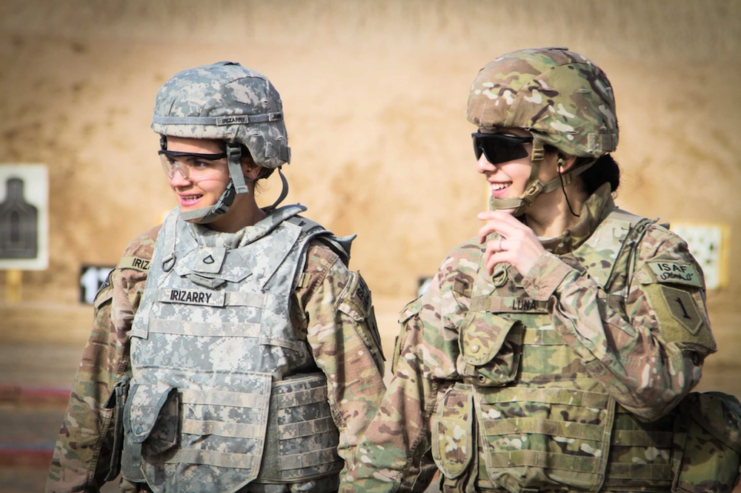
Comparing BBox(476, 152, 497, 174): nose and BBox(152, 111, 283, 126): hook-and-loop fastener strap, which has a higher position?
BBox(152, 111, 283, 126): hook-and-loop fastener strap

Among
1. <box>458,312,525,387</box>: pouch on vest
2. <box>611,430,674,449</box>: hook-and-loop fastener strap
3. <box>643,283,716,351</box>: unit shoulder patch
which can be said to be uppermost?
<box>643,283,716,351</box>: unit shoulder patch

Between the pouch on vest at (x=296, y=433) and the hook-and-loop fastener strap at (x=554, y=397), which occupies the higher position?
the hook-and-loop fastener strap at (x=554, y=397)

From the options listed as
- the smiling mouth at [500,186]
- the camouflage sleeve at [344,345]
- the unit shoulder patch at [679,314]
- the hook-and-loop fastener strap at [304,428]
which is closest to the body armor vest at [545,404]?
the unit shoulder patch at [679,314]

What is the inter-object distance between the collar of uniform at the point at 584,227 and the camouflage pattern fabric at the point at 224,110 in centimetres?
101

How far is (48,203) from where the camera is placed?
10109 mm

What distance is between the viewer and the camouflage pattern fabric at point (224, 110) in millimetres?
2826

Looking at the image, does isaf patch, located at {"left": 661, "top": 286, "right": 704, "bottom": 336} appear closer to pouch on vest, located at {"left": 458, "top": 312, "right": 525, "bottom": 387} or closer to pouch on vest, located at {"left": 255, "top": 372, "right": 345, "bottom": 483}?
pouch on vest, located at {"left": 458, "top": 312, "right": 525, "bottom": 387}

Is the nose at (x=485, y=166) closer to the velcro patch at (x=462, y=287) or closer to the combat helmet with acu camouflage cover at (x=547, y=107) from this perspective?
the combat helmet with acu camouflage cover at (x=547, y=107)

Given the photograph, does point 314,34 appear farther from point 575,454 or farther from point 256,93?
point 575,454

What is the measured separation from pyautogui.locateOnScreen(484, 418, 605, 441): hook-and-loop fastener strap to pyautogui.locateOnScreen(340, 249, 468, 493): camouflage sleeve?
188 millimetres

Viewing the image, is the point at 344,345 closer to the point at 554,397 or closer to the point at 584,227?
the point at 554,397

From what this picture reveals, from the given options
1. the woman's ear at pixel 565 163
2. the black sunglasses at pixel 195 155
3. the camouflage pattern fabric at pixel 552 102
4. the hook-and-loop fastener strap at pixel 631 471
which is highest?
the camouflage pattern fabric at pixel 552 102

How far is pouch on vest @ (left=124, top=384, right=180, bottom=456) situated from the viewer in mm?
2703

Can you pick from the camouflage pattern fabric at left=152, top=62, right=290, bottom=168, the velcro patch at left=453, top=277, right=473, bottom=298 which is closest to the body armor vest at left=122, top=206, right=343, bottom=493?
the camouflage pattern fabric at left=152, top=62, right=290, bottom=168
